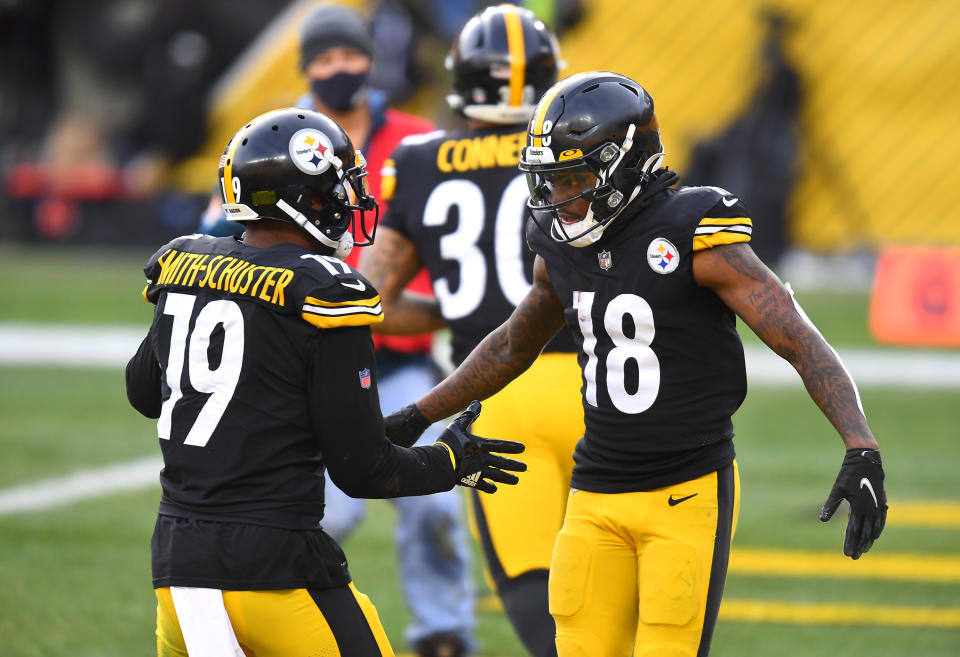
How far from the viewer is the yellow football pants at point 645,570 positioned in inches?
136

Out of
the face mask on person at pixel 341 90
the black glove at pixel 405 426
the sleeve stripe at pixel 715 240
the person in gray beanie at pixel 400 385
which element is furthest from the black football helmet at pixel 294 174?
the face mask on person at pixel 341 90

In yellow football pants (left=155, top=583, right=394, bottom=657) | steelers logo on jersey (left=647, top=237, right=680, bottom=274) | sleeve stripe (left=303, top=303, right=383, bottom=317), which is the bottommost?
yellow football pants (left=155, top=583, right=394, bottom=657)

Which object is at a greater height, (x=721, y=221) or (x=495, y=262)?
(x=721, y=221)

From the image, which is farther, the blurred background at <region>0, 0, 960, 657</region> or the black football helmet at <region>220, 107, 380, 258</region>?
the blurred background at <region>0, 0, 960, 657</region>

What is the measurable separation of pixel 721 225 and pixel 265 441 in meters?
1.20

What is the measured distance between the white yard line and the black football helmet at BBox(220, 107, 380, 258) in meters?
4.81

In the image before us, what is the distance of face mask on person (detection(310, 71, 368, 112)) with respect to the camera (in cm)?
567

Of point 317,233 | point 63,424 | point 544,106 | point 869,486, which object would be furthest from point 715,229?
point 63,424

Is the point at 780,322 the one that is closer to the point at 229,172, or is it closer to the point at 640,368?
the point at 640,368

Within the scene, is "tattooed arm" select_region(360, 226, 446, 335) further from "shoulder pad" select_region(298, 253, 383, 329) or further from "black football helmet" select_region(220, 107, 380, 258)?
"shoulder pad" select_region(298, 253, 383, 329)

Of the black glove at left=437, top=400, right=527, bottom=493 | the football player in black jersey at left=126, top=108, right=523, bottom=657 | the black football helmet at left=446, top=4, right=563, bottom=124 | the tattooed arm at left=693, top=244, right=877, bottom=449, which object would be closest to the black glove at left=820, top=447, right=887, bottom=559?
the tattooed arm at left=693, top=244, right=877, bottom=449

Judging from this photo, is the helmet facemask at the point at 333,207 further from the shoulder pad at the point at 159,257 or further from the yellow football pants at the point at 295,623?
the yellow football pants at the point at 295,623

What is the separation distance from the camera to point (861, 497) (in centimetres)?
313

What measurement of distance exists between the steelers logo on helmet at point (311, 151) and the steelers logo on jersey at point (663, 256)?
2.67 ft
